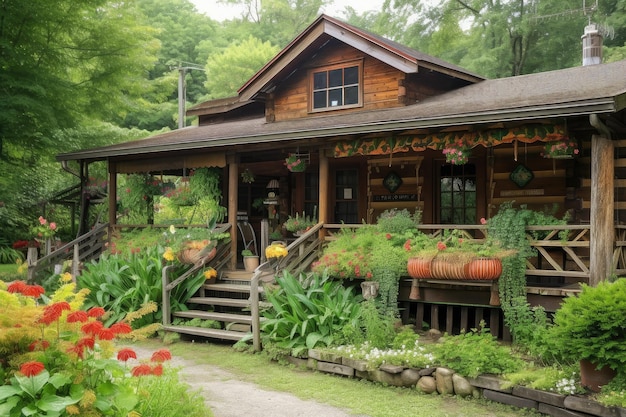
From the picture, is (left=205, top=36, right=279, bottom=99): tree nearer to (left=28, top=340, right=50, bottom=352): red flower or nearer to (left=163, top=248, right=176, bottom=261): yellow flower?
(left=163, top=248, right=176, bottom=261): yellow flower

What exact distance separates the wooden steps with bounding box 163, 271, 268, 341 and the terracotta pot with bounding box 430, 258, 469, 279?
2882mm

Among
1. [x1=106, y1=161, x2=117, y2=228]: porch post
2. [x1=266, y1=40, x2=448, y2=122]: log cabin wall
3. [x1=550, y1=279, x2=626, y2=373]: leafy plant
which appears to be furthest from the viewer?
[x1=106, y1=161, x2=117, y2=228]: porch post

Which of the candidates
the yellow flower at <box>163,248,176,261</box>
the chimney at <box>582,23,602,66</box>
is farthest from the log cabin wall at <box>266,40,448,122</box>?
the yellow flower at <box>163,248,176,261</box>

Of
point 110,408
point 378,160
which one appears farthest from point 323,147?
point 110,408

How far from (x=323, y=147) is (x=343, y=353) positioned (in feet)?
14.7

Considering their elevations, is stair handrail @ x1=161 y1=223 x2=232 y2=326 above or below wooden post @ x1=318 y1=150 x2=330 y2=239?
below

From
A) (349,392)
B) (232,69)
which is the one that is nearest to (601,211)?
(349,392)

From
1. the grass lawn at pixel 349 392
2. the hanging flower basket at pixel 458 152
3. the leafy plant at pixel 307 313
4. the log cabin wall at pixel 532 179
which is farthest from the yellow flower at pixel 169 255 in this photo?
the log cabin wall at pixel 532 179

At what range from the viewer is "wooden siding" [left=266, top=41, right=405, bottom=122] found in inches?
510

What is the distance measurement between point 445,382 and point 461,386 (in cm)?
20

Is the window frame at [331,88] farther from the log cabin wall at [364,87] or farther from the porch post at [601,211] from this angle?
the porch post at [601,211]

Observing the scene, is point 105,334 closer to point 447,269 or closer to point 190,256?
point 447,269

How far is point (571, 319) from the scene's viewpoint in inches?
258

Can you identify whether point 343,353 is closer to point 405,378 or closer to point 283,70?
point 405,378
